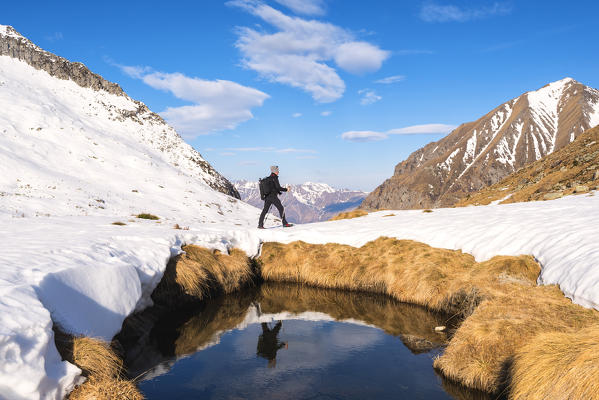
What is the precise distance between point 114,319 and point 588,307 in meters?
12.2

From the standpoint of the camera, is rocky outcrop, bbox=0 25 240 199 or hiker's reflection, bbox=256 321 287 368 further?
rocky outcrop, bbox=0 25 240 199

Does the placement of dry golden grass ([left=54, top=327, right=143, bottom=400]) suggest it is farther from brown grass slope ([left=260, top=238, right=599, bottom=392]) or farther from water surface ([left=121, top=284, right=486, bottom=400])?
brown grass slope ([left=260, top=238, right=599, bottom=392])

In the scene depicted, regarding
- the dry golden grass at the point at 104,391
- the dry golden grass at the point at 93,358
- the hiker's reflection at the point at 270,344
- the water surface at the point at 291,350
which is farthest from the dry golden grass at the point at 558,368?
the dry golden grass at the point at 93,358

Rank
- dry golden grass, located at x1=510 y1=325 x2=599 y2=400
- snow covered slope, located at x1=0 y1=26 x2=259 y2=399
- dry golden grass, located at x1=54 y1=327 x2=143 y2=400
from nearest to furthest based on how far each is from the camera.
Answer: dry golden grass, located at x1=510 y1=325 x2=599 y2=400
snow covered slope, located at x1=0 y1=26 x2=259 y2=399
dry golden grass, located at x1=54 y1=327 x2=143 y2=400

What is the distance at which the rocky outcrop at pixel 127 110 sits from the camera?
268ft

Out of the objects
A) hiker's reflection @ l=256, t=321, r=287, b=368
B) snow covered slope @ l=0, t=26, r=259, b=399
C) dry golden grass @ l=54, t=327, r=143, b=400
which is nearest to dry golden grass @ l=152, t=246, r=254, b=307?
snow covered slope @ l=0, t=26, r=259, b=399

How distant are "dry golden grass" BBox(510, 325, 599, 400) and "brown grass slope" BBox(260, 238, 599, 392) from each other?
104 centimetres

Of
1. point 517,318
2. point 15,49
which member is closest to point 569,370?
point 517,318

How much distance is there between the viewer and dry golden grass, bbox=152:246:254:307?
588 inches

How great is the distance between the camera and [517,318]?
31.9 ft

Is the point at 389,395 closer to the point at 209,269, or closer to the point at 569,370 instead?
the point at 569,370

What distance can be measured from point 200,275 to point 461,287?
10756mm

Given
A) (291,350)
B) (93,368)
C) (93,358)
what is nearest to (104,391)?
(93,368)

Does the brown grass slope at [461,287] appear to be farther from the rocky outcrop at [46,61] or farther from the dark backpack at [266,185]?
the rocky outcrop at [46,61]
